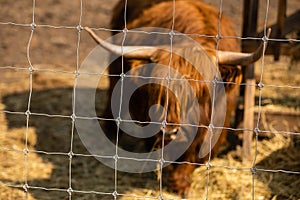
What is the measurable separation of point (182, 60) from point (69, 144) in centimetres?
176

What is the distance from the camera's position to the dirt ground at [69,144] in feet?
14.2

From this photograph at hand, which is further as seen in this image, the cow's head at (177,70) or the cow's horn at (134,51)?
the cow's horn at (134,51)

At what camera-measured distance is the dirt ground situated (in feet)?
14.2

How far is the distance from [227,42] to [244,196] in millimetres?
1240

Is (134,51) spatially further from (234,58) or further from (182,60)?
(234,58)

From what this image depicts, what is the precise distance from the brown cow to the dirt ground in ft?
1.08

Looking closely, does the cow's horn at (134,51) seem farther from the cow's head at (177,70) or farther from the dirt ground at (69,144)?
the dirt ground at (69,144)

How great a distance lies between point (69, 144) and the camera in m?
5.25

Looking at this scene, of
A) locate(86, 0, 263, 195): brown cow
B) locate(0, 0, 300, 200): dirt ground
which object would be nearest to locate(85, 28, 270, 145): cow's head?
locate(86, 0, 263, 195): brown cow

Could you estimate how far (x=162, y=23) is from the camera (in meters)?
4.72

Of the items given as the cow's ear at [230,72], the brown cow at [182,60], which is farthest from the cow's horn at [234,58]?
the cow's ear at [230,72]

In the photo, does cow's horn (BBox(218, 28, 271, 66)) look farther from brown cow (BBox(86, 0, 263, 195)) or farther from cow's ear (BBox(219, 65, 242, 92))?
cow's ear (BBox(219, 65, 242, 92))

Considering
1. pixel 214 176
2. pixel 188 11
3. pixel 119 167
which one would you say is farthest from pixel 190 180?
pixel 188 11

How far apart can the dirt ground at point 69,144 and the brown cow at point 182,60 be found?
0.33 metres
